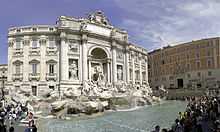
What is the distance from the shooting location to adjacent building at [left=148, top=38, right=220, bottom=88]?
63.4 metres

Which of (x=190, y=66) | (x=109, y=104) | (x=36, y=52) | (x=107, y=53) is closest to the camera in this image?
(x=109, y=104)

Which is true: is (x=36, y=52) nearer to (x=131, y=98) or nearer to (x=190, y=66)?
(x=131, y=98)

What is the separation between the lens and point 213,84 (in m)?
63.0

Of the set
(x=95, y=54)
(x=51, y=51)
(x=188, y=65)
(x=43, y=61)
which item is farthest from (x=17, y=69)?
(x=188, y=65)

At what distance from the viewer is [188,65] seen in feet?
223

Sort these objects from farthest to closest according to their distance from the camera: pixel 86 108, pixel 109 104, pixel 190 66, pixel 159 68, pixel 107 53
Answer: pixel 159 68, pixel 190 66, pixel 107 53, pixel 109 104, pixel 86 108

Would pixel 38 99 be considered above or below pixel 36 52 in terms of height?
below

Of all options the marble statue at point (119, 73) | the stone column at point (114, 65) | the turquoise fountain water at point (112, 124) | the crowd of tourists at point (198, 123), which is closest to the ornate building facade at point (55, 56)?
the stone column at point (114, 65)

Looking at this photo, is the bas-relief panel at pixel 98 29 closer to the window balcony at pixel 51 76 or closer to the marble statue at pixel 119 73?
the marble statue at pixel 119 73

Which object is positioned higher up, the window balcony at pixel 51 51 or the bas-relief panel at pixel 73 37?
the bas-relief panel at pixel 73 37

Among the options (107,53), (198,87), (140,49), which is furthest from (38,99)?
(198,87)

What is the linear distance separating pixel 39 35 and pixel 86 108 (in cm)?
1747

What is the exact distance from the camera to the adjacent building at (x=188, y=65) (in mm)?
63406

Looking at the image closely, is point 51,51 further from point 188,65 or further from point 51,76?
point 188,65
